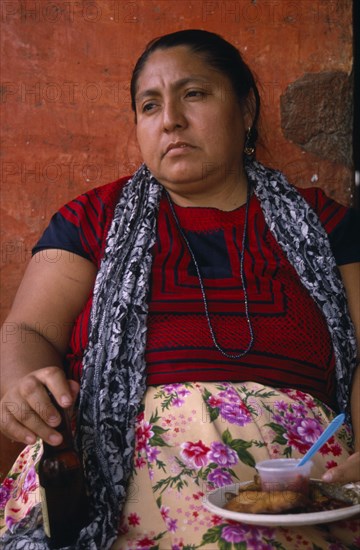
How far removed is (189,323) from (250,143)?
2.65 ft

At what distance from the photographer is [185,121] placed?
2.04m

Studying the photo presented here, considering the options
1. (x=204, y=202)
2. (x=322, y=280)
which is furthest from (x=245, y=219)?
(x=322, y=280)

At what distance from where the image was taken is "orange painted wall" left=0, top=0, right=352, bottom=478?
8.25 feet

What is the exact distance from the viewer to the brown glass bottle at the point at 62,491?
1.44 meters

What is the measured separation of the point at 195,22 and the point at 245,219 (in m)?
0.94

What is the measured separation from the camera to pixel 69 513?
1.47 m

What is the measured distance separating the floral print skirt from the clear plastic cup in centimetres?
10

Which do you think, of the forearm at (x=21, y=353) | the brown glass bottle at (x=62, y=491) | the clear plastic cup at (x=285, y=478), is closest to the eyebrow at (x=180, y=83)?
the forearm at (x=21, y=353)

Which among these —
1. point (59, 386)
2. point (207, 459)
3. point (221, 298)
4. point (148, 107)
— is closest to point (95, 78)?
point (148, 107)

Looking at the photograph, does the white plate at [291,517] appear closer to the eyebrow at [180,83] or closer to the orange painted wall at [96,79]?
the eyebrow at [180,83]

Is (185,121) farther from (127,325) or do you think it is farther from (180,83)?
(127,325)

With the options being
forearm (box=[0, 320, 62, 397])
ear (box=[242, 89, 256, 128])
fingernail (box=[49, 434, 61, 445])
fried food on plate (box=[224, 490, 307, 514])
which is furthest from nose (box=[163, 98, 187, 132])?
fried food on plate (box=[224, 490, 307, 514])

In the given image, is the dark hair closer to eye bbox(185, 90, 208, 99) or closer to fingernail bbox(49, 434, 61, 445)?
eye bbox(185, 90, 208, 99)

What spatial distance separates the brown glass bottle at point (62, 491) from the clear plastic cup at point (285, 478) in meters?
0.42
